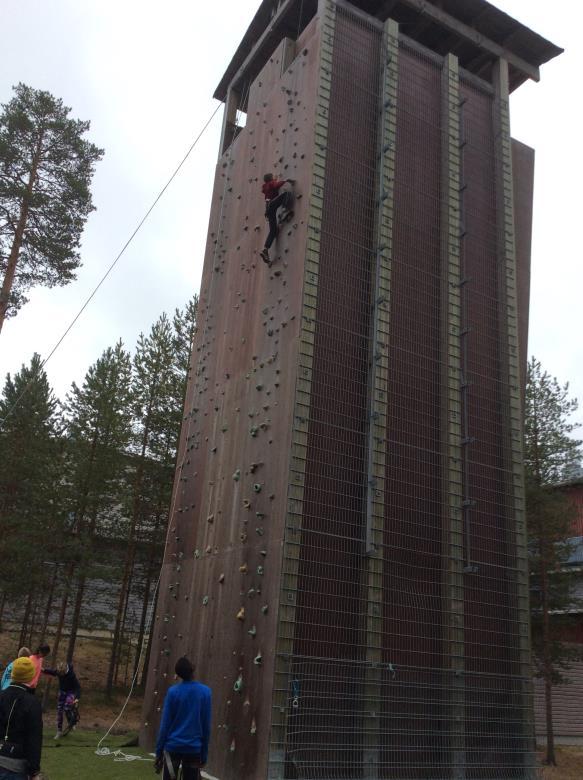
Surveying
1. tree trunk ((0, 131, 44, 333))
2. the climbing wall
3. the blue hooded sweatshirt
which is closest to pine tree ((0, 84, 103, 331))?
tree trunk ((0, 131, 44, 333))

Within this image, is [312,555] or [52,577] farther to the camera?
[52,577]

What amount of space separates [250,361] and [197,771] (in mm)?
6045

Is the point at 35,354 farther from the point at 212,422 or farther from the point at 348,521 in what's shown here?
the point at 348,521

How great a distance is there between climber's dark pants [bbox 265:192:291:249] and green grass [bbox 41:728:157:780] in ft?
24.7

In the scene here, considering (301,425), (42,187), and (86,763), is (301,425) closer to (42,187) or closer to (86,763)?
(86,763)

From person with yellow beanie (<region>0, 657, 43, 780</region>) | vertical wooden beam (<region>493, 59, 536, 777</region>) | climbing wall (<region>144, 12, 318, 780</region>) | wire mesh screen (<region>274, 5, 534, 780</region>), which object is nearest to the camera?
person with yellow beanie (<region>0, 657, 43, 780</region>)

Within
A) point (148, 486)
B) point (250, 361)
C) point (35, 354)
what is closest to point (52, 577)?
point (148, 486)

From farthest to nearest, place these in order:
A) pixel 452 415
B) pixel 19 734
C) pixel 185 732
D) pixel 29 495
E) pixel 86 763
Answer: pixel 29 495 → pixel 452 415 → pixel 86 763 → pixel 185 732 → pixel 19 734

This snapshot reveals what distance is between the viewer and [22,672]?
4770 mm

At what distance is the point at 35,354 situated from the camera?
897 inches

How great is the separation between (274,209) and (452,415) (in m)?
4.10

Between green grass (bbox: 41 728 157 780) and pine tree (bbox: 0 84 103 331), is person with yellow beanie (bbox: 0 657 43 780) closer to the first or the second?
green grass (bbox: 41 728 157 780)

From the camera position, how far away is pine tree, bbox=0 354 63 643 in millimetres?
18641

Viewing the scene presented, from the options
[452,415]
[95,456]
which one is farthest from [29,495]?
[452,415]
